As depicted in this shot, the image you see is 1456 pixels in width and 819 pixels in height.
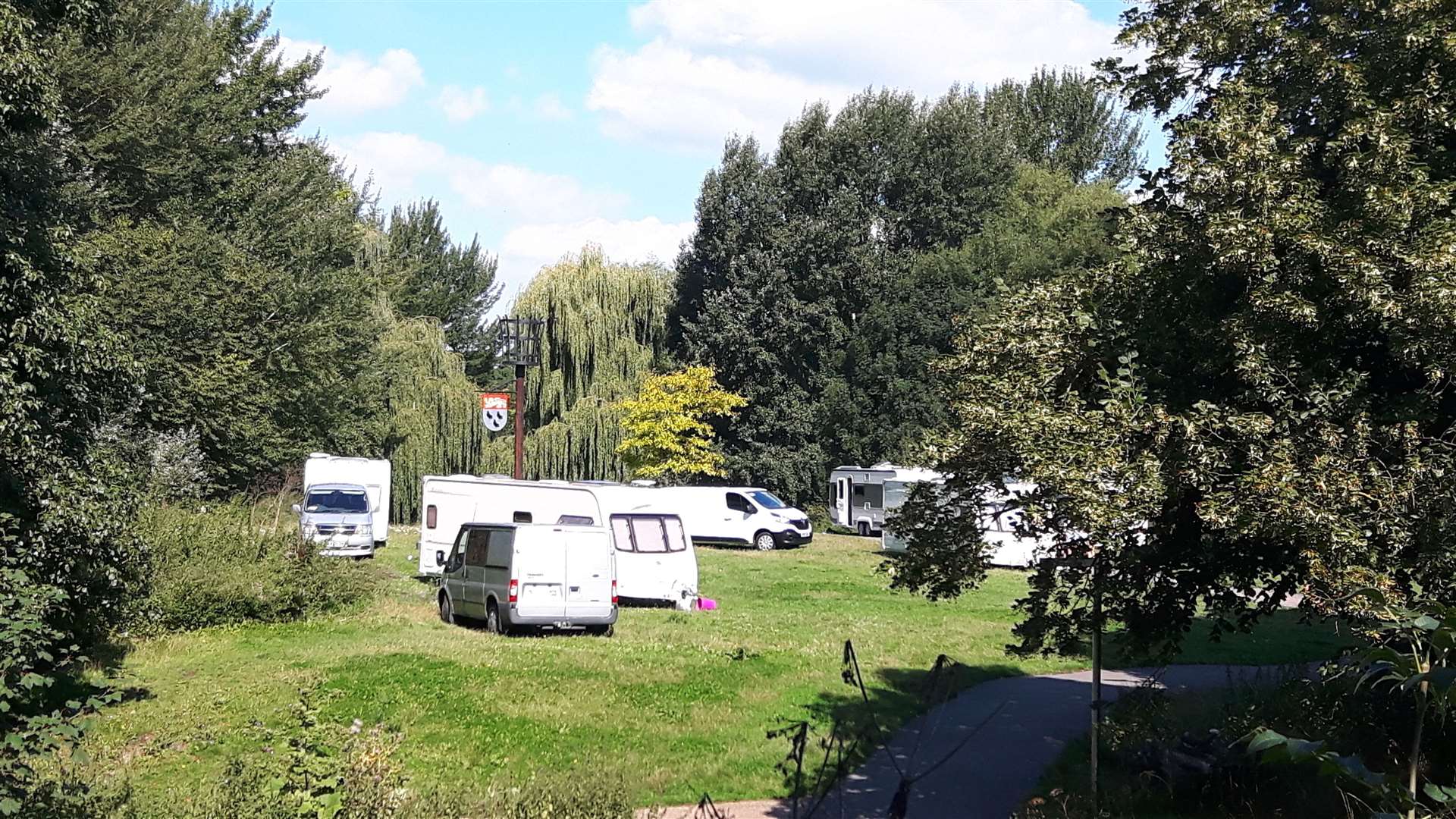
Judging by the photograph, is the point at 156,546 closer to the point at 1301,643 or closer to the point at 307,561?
the point at 307,561

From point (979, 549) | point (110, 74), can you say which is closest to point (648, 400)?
point (110, 74)

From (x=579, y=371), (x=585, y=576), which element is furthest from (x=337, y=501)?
(x=579, y=371)

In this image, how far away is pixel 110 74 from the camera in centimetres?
2739

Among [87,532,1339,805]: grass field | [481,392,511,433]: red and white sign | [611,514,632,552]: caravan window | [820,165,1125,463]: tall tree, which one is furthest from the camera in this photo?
[820,165,1125,463]: tall tree

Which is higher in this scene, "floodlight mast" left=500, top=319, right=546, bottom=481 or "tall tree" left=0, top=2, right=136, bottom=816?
"floodlight mast" left=500, top=319, right=546, bottom=481

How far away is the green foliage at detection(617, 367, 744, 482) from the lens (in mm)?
48312

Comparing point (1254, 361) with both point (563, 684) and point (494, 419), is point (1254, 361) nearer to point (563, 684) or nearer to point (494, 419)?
point (563, 684)

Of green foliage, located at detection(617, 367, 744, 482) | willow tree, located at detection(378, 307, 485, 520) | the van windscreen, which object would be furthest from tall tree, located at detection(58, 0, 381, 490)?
green foliage, located at detection(617, 367, 744, 482)

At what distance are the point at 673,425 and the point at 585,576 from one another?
30.0m

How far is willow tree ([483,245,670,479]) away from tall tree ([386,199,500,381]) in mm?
12495

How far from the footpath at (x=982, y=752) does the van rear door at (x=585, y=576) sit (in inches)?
234

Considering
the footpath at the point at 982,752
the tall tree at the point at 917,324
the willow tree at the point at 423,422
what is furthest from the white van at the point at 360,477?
the footpath at the point at 982,752

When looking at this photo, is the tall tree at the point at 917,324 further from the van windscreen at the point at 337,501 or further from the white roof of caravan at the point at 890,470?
the van windscreen at the point at 337,501

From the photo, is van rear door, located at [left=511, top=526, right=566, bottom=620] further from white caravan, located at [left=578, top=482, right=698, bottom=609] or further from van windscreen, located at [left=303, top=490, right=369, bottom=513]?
van windscreen, located at [left=303, top=490, right=369, bottom=513]
